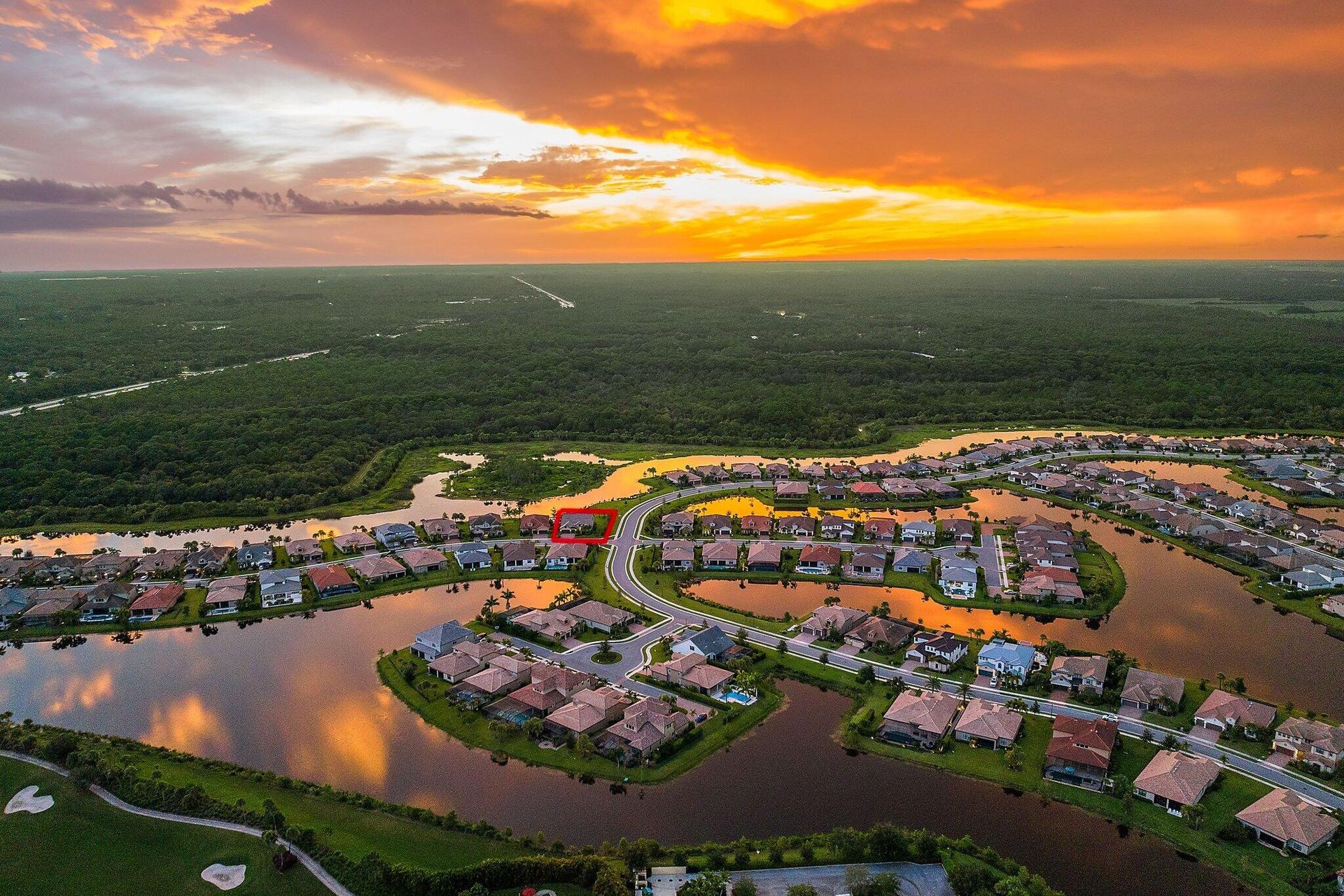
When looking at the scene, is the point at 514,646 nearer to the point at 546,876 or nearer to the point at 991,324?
the point at 546,876

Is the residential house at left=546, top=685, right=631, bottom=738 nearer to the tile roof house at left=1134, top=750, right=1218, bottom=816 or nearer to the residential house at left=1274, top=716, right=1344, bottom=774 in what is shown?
the tile roof house at left=1134, top=750, right=1218, bottom=816

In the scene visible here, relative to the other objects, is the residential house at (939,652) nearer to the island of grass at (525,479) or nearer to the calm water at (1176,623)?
the calm water at (1176,623)

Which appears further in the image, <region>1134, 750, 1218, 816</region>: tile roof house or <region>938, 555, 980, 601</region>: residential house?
<region>938, 555, 980, 601</region>: residential house

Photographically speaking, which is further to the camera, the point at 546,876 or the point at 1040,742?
the point at 1040,742

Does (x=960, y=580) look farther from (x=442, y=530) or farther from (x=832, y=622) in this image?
(x=442, y=530)

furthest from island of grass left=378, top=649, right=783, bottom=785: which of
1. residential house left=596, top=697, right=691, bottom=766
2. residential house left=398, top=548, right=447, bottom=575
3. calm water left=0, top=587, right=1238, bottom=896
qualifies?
residential house left=398, top=548, right=447, bottom=575

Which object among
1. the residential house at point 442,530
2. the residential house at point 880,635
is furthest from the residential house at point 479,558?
the residential house at point 880,635

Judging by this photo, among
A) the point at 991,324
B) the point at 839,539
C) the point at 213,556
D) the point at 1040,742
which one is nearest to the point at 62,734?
the point at 213,556
